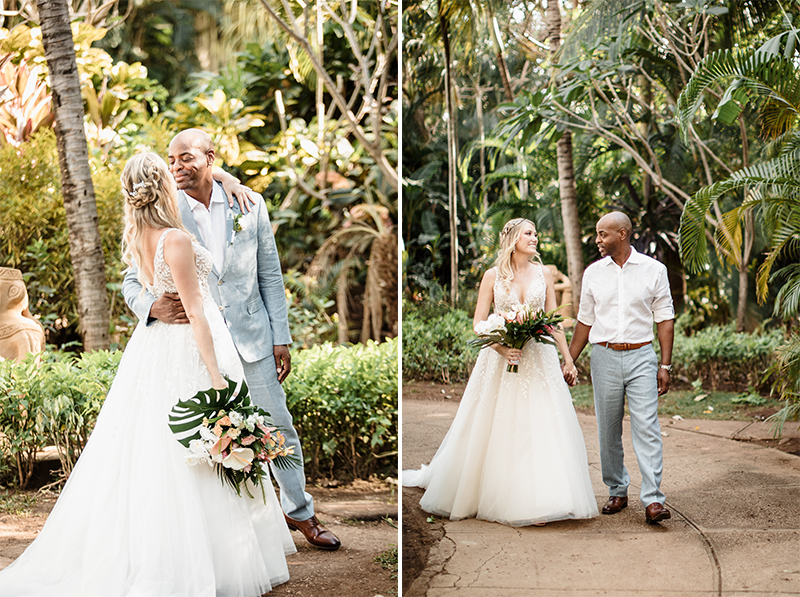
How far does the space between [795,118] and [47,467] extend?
175 inches

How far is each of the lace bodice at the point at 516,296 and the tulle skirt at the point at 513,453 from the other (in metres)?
0.24

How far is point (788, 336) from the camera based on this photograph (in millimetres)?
3365

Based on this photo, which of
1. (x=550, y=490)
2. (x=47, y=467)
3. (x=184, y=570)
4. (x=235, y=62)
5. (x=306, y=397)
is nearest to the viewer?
(x=184, y=570)

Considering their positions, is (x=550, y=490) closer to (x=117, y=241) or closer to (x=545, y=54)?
(x=545, y=54)

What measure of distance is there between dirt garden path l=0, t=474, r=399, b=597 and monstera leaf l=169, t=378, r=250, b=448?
81 cm

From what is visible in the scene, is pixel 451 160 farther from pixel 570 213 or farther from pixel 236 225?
pixel 236 225

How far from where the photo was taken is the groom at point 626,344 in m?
3.28

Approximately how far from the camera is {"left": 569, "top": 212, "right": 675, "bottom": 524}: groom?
3.28m

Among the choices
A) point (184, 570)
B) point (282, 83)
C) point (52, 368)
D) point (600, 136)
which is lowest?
point (184, 570)

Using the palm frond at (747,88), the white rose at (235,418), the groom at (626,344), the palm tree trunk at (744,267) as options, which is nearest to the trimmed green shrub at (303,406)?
the white rose at (235,418)

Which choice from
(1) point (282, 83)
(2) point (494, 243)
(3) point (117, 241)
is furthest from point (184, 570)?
(1) point (282, 83)

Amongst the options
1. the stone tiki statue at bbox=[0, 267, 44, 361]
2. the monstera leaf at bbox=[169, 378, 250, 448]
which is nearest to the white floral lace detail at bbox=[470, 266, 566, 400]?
the monstera leaf at bbox=[169, 378, 250, 448]

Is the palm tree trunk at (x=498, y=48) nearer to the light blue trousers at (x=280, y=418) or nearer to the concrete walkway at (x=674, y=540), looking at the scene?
the concrete walkway at (x=674, y=540)

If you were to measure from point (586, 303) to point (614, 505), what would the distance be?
3.23 feet
